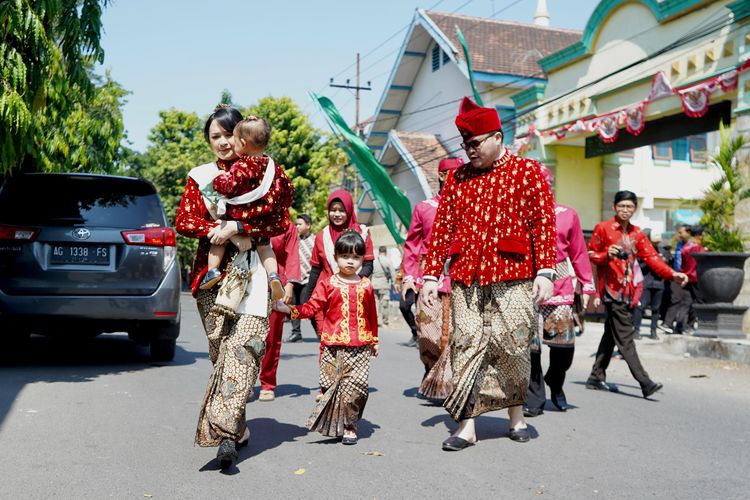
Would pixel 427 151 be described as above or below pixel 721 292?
above

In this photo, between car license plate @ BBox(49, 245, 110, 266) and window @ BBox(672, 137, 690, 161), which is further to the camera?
window @ BBox(672, 137, 690, 161)

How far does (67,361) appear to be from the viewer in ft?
31.9

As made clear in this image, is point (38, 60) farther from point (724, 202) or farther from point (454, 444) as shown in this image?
point (724, 202)

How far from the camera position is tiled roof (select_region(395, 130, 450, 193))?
2948cm

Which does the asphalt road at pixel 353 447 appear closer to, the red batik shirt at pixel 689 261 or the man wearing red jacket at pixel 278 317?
the man wearing red jacket at pixel 278 317

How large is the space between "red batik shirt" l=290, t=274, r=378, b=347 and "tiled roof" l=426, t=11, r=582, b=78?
20.2 meters

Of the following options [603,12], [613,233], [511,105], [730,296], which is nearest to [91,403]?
[613,233]

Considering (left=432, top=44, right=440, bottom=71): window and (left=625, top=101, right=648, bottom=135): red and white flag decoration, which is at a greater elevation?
(left=432, top=44, right=440, bottom=71): window

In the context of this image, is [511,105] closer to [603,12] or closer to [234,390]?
[603,12]

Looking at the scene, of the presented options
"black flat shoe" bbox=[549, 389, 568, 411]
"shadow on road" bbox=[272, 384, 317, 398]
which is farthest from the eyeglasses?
"shadow on road" bbox=[272, 384, 317, 398]

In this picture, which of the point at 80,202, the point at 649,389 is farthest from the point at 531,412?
the point at 80,202

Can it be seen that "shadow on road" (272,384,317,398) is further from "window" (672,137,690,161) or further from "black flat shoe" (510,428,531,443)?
"window" (672,137,690,161)

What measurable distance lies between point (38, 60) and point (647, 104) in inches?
468

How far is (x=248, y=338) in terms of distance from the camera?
508cm
